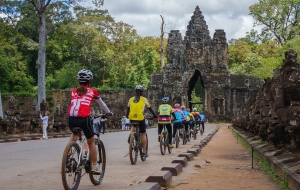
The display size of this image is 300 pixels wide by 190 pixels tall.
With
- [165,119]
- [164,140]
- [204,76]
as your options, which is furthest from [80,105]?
[204,76]

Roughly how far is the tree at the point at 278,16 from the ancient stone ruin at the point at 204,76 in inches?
221

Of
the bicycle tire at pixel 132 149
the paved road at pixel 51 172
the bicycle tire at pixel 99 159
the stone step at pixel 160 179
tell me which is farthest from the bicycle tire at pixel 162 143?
the stone step at pixel 160 179

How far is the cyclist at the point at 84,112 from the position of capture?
6.77 m

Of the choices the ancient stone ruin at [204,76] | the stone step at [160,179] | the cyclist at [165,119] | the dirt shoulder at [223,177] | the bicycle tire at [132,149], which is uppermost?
the ancient stone ruin at [204,76]

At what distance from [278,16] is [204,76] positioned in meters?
11.1

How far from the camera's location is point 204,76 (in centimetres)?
5269

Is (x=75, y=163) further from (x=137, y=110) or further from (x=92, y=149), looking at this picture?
(x=137, y=110)

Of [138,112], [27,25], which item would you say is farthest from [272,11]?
[138,112]

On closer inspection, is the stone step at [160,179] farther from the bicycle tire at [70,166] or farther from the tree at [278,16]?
the tree at [278,16]

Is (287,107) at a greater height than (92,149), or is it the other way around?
(287,107)

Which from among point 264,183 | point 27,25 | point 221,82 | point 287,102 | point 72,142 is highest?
point 27,25

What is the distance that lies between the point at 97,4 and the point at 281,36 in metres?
31.0

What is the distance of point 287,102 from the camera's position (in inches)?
327

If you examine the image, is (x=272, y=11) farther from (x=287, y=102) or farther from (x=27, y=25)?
(x=287, y=102)
